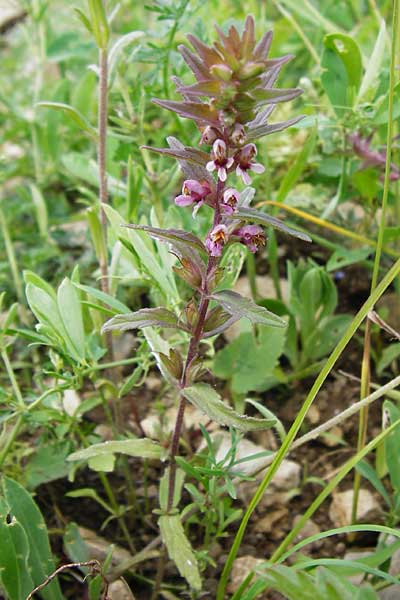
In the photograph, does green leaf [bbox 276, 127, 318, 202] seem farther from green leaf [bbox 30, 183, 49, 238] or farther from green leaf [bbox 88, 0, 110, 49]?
green leaf [bbox 30, 183, 49, 238]

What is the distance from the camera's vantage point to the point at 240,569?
144 centimetres

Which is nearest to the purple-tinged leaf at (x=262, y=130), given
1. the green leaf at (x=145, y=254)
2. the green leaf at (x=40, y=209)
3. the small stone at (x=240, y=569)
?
the green leaf at (x=145, y=254)

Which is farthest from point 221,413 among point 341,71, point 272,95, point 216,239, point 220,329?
point 341,71

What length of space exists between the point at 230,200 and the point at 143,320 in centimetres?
25

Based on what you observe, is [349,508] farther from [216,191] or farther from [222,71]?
[222,71]

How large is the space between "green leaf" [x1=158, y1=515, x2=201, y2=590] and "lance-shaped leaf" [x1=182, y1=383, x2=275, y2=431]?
0.91ft

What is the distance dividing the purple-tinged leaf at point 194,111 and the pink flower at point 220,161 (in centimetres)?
3

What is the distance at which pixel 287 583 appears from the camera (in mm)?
981

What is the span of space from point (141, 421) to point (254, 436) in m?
0.28

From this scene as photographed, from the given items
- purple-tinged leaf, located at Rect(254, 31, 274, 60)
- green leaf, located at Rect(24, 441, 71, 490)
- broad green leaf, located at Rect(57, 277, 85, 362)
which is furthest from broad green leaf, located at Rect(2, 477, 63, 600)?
purple-tinged leaf, located at Rect(254, 31, 274, 60)

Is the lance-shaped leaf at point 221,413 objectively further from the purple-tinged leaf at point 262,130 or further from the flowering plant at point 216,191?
the purple-tinged leaf at point 262,130

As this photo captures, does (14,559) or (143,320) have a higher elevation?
(143,320)

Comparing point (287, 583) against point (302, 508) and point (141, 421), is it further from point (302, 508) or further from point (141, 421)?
point (141, 421)

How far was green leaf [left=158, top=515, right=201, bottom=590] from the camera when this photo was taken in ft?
3.94
